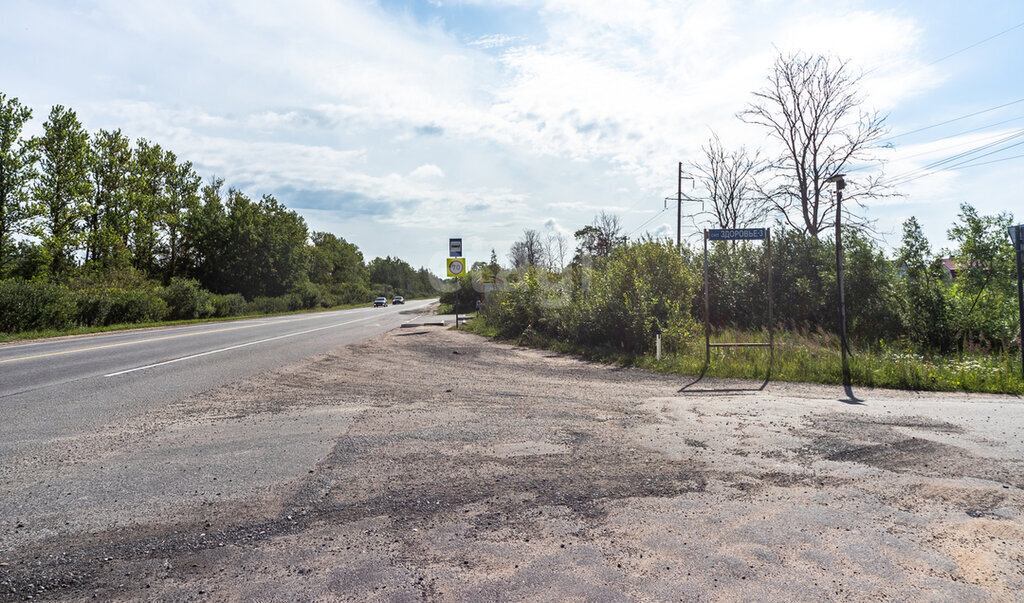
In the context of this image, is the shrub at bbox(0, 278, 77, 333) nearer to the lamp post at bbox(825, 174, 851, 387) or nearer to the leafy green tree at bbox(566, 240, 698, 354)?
the leafy green tree at bbox(566, 240, 698, 354)

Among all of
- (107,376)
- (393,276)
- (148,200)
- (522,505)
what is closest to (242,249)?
(148,200)

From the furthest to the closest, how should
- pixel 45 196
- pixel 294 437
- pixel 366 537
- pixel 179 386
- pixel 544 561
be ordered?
pixel 45 196 → pixel 179 386 → pixel 294 437 → pixel 366 537 → pixel 544 561

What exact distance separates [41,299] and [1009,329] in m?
34.9

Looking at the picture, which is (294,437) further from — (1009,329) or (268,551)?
(1009,329)

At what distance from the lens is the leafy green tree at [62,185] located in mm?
31891

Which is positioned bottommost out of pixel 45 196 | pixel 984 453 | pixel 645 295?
pixel 984 453

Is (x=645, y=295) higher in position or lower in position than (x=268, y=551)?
higher

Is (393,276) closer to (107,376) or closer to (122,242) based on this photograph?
(122,242)

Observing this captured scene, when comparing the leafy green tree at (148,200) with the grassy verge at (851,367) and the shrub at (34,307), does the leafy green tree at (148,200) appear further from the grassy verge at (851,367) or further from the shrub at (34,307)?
the grassy verge at (851,367)

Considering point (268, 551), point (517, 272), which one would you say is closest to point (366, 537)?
point (268, 551)

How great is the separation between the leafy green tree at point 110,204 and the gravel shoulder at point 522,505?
3938cm

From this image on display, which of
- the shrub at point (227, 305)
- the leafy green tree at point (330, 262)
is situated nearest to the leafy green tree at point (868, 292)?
the shrub at point (227, 305)

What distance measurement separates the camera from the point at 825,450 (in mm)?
5391

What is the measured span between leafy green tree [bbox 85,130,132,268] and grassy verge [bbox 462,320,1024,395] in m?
38.9
